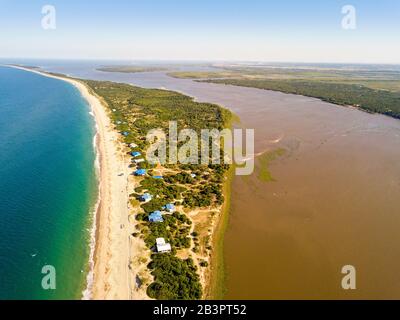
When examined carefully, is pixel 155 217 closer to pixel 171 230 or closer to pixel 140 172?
pixel 171 230

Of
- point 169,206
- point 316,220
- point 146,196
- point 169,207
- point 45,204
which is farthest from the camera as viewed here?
point 146,196

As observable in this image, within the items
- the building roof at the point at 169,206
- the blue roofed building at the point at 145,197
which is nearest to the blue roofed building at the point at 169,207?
the building roof at the point at 169,206

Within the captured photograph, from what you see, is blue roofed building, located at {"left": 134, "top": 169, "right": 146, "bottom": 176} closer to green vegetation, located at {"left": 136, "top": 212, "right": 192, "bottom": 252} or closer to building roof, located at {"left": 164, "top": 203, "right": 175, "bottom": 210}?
building roof, located at {"left": 164, "top": 203, "right": 175, "bottom": 210}

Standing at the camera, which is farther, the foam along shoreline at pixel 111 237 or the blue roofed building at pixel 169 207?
the blue roofed building at pixel 169 207

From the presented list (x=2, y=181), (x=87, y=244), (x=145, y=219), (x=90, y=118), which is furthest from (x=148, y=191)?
(x=90, y=118)

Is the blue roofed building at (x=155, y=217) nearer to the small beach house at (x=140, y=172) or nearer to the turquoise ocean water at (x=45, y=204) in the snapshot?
the turquoise ocean water at (x=45, y=204)

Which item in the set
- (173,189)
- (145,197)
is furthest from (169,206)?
(173,189)

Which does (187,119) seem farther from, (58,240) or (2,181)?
(58,240)
